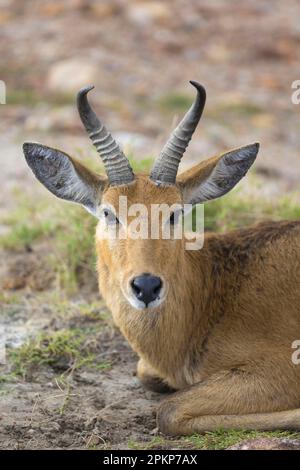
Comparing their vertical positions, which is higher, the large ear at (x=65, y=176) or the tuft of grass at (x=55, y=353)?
the large ear at (x=65, y=176)

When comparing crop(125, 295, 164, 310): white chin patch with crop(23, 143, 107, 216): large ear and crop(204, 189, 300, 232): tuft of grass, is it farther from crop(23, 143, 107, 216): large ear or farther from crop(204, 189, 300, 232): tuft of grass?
crop(204, 189, 300, 232): tuft of grass

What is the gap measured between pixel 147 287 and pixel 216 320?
139 cm

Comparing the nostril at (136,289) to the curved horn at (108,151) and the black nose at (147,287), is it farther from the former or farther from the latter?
the curved horn at (108,151)

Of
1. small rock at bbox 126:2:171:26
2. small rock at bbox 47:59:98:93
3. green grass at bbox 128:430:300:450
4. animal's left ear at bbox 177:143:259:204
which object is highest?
small rock at bbox 126:2:171:26

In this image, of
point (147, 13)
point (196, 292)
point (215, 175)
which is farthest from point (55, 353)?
point (147, 13)

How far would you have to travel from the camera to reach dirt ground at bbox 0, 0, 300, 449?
8.45m

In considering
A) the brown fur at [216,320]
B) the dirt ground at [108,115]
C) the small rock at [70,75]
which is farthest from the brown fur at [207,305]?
the small rock at [70,75]

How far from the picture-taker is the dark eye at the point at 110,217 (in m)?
8.06

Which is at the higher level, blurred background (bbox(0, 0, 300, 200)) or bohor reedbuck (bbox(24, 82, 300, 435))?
blurred background (bbox(0, 0, 300, 200))

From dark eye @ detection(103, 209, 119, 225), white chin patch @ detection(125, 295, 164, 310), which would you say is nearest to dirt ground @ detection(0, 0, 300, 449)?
white chin patch @ detection(125, 295, 164, 310)

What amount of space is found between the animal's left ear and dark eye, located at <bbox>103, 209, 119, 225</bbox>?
0.70 m
